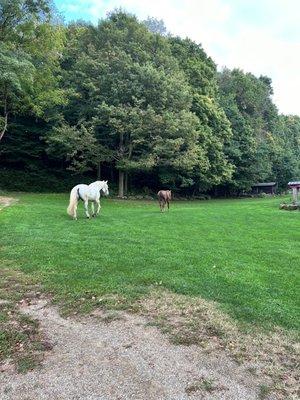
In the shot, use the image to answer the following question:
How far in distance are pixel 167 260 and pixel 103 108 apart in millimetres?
22404

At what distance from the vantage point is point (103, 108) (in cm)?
2903

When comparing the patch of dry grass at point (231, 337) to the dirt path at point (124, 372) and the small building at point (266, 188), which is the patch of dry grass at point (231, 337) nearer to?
the dirt path at point (124, 372)

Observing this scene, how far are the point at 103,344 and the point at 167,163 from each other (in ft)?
86.9

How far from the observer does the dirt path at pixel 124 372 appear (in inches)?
152

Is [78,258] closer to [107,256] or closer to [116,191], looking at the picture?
[107,256]

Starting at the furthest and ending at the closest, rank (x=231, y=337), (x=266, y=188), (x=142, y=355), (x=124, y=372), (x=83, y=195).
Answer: (x=266, y=188), (x=83, y=195), (x=231, y=337), (x=142, y=355), (x=124, y=372)

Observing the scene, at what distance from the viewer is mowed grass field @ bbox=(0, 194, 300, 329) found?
6562 mm

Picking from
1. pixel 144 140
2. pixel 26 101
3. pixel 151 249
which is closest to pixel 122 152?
pixel 144 140

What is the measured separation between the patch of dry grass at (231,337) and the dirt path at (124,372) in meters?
0.21

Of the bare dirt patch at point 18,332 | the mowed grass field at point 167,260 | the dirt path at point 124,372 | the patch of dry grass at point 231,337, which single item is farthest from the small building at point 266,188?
the dirt path at point 124,372

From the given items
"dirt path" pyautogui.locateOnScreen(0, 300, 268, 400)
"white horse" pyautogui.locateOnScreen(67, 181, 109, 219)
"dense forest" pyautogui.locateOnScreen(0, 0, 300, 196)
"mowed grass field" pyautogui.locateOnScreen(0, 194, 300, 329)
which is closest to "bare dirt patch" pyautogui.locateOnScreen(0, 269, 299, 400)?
"dirt path" pyautogui.locateOnScreen(0, 300, 268, 400)

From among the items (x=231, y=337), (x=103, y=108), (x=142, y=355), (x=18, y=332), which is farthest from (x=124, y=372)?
(x=103, y=108)

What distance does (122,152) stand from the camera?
1227 inches

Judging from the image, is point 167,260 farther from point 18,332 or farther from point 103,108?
point 103,108
